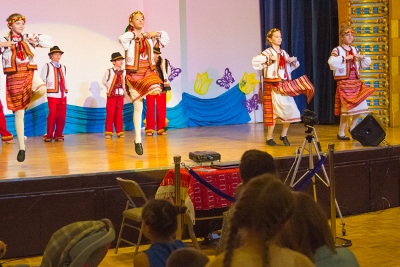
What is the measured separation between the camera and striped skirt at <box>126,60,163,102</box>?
6957 mm

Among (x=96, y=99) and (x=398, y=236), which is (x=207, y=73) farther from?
(x=398, y=236)

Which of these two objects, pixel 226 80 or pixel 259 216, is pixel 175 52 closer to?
pixel 226 80

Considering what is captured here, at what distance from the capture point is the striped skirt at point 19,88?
259 inches

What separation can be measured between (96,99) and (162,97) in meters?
1.21

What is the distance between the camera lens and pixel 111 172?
224 inches

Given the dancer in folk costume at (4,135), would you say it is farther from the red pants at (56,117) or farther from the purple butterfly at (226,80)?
the purple butterfly at (226,80)

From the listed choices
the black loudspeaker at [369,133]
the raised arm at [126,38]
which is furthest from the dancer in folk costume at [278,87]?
the raised arm at [126,38]

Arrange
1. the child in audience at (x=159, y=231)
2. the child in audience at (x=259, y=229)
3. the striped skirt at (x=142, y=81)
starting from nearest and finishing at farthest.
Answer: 1. the child in audience at (x=259, y=229)
2. the child in audience at (x=159, y=231)
3. the striped skirt at (x=142, y=81)

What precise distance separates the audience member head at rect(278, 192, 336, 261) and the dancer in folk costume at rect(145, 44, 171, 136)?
705 centimetres

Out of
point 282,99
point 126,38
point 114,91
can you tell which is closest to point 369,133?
point 282,99

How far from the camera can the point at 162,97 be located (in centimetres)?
977

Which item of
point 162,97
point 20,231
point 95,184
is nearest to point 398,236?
point 95,184

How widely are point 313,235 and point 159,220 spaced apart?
874 mm

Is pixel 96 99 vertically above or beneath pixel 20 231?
above
